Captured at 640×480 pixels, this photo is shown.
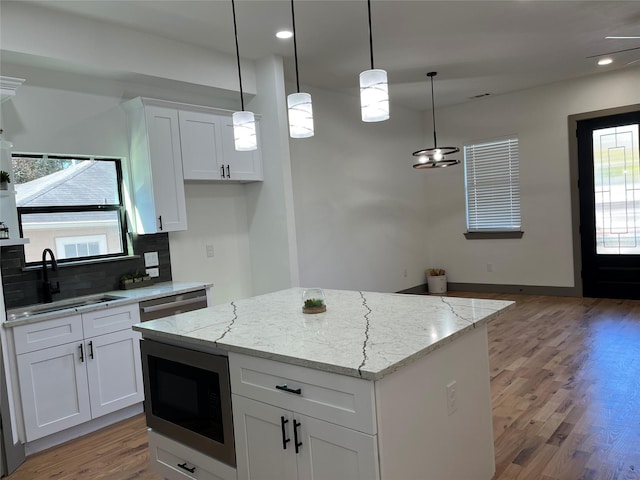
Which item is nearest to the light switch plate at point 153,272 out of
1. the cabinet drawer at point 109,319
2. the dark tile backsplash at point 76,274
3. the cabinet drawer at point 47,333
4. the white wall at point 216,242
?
the dark tile backsplash at point 76,274

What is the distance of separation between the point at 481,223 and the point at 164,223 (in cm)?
504

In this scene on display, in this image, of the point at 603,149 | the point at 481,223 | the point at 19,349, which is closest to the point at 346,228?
the point at 481,223

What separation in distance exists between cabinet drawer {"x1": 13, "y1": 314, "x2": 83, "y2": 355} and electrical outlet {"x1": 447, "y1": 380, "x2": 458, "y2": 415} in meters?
2.45

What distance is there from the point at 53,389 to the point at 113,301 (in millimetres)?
655

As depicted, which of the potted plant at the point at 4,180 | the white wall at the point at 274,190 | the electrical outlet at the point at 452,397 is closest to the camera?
the electrical outlet at the point at 452,397

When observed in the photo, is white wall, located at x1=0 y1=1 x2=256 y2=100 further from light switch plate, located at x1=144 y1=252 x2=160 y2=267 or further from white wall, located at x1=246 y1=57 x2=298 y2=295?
light switch plate, located at x1=144 y1=252 x2=160 y2=267

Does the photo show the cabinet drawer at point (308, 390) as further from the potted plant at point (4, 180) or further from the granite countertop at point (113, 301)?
the potted plant at point (4, 180)

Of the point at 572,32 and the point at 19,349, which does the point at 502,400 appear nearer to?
the point at 19,349

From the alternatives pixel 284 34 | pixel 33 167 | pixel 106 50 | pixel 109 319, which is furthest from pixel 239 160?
pixel 109 319

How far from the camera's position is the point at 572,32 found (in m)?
4.38

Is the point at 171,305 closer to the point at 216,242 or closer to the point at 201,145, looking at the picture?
the point at 216,242

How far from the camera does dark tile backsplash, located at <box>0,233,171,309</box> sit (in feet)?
10.6

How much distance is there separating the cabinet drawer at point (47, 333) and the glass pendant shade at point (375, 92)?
Answer: 237 cm

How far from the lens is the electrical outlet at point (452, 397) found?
1.85 meters
